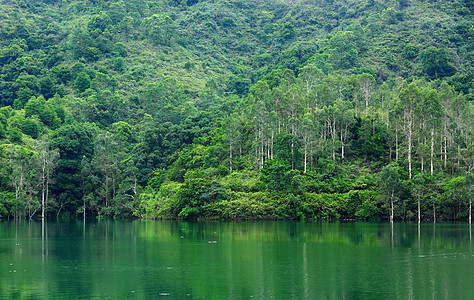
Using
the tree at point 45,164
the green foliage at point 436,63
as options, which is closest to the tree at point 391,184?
the tree at point 45,164

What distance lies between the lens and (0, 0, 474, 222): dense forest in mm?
73688

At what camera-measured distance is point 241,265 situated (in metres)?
35.2

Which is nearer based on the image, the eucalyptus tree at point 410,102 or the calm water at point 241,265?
the calm water at point 241,265

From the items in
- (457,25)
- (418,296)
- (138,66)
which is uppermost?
(457,25)

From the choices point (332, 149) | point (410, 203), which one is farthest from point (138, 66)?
point (410, 203)

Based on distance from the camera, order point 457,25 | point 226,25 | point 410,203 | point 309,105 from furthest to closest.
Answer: point 226,25 < point 457,25 < point 309,105 < point 410,203

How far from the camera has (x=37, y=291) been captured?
27.6 metres

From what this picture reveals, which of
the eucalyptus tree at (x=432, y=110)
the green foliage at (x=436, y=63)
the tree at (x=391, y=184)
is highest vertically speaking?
the green foliage at (x=436, y=63)

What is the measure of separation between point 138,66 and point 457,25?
3077 inches

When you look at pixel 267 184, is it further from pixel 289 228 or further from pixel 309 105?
pixel 309 105

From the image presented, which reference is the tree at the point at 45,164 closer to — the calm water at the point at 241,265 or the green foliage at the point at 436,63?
the calm water at the point at 241,265

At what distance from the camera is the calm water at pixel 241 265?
27547 mm

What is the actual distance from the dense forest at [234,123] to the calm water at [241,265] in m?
17.0

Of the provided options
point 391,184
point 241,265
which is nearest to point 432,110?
point 391,184
